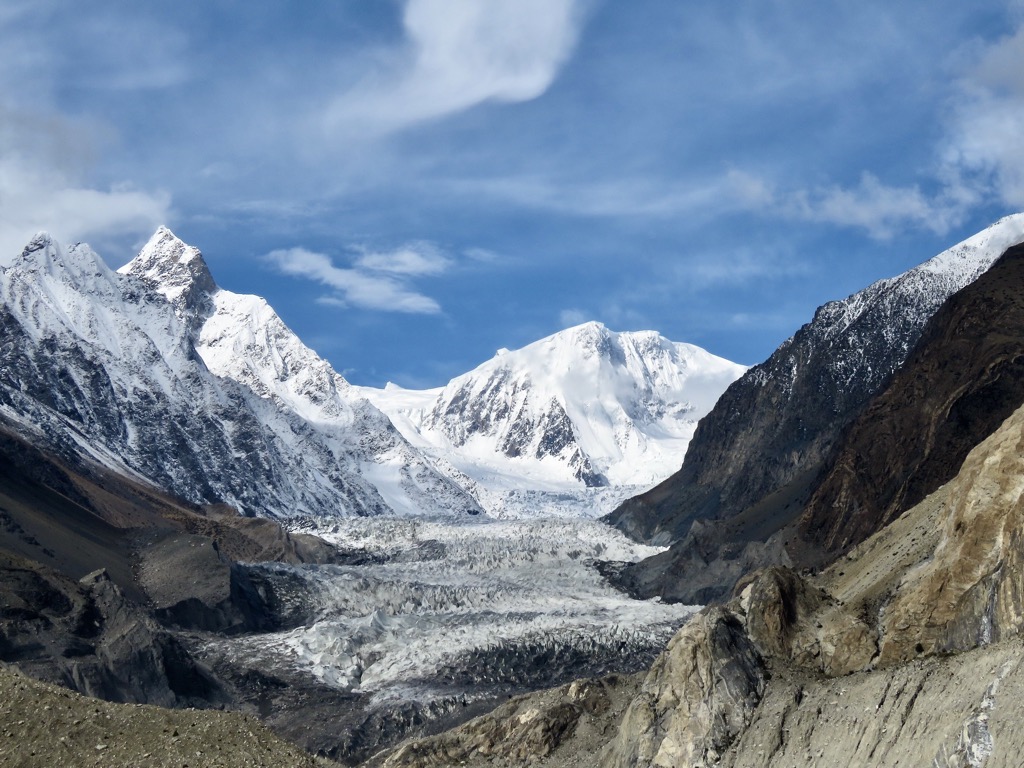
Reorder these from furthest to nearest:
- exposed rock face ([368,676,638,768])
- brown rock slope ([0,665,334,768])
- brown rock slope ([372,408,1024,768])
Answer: exposed rock face ([368,676,638,768]) < brown rock slope ([372,408,1024,768]) < brown rock slope ([0,665,334,768])

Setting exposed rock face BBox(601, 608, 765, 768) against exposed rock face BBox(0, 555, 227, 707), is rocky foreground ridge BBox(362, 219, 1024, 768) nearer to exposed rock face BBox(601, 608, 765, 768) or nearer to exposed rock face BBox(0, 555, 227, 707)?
exposed rock face BBox(601, 608, 765, 768)

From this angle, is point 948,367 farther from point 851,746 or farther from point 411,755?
point 851,746

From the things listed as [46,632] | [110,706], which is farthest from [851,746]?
[46,632]

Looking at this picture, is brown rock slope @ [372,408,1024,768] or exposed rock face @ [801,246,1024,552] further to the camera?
exposed rock face @ [801,246,1024,552]

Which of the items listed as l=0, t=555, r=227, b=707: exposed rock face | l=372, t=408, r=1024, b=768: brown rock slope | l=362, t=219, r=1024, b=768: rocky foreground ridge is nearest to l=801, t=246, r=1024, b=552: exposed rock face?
l=0, t=555, r=227, b=707: exposed rock face

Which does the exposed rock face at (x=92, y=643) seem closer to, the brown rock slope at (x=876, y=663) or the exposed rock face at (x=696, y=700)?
the brown rock slope at (x=876, y=663)

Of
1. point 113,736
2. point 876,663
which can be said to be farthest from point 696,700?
point 113,736

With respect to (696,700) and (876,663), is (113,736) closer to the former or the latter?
(696,700)
